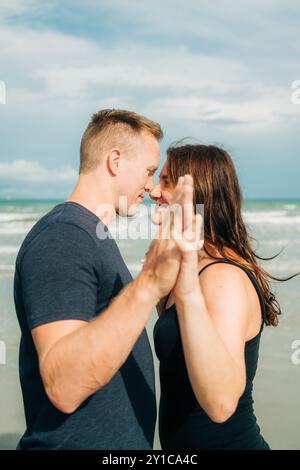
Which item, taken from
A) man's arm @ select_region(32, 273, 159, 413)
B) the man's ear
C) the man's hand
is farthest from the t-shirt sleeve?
the man's ear

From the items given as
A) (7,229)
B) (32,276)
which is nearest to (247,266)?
(32,276)

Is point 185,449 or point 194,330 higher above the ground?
point 194,330

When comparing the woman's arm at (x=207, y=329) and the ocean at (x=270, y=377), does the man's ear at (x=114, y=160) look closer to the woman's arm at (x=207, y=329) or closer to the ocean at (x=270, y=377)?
the woman's arm at (x=207, y=329)

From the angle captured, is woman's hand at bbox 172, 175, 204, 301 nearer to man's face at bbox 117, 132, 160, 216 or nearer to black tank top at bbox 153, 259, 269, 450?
black tank top at bbox 153, 259, 269, 450

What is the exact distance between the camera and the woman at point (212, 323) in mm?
2137

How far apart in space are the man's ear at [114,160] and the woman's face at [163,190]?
34cm

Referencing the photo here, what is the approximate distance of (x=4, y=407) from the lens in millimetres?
5914

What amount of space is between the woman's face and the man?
18 cm

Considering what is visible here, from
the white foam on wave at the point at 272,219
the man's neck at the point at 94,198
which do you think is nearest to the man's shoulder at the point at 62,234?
the man's neck at the point at 94,198

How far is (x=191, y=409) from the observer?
276 centimetres

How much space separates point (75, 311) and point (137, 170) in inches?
39.6

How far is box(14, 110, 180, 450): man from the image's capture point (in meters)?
1.93
